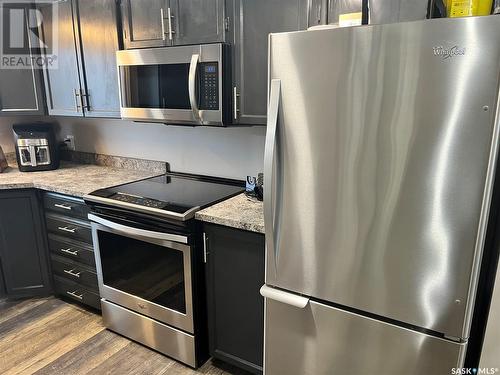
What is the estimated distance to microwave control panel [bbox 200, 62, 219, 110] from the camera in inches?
71.1

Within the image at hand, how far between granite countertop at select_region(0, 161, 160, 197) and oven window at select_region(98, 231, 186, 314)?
39cm

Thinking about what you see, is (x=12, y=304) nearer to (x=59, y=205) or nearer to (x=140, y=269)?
(x=59, y=205)

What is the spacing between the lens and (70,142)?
312cm

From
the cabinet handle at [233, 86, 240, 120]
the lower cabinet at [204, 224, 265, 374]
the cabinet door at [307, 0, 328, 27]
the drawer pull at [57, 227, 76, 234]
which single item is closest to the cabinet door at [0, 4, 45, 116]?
the drawer pull at [57, 227, 76, 234]

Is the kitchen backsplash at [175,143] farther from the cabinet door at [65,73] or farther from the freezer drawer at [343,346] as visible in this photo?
the freezer drawer at [343,346]

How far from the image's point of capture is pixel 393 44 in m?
1.07

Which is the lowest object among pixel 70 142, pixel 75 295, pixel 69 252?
pixel 75 295

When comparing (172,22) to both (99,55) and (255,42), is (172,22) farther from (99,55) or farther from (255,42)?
(99,55)

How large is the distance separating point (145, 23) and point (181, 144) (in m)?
0.80

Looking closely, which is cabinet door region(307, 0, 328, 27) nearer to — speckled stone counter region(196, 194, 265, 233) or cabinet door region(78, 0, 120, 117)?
speckled stone counter region(196, 194, 265, 233)

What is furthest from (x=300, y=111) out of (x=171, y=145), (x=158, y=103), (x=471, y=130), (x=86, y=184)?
(x=86, y=184)

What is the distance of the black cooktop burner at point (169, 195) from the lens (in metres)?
1.85

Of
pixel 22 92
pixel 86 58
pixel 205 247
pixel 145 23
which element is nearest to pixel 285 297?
pixel 205 247

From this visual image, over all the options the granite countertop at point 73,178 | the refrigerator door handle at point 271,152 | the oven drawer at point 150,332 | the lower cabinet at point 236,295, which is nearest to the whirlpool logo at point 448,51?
the refrigerator door handle at point 271,152
